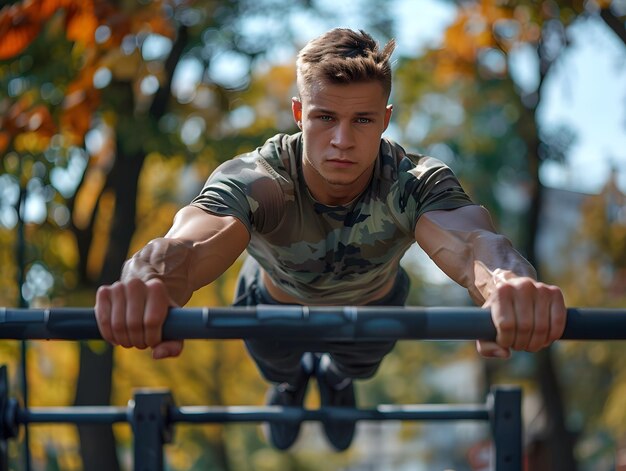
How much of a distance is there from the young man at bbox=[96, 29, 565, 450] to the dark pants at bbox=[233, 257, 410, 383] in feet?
1.22

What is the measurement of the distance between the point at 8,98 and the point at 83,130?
46.1 inches

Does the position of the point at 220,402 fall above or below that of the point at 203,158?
Result: below

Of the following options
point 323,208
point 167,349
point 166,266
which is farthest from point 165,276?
point 323,208

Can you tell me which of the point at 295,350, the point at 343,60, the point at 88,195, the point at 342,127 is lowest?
the point at 88,195

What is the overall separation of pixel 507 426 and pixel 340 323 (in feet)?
4.94

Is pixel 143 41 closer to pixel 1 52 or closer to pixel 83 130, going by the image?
pixel 83 130

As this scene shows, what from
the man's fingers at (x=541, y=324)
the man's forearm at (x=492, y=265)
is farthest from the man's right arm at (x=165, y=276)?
the man's fingers at (x=541, y=324)

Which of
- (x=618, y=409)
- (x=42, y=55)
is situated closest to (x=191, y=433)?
(x=618, y=409)

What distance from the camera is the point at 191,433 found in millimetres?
16328

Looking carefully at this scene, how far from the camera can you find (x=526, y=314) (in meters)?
1.98

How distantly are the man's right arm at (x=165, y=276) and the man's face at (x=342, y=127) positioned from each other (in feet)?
1.02

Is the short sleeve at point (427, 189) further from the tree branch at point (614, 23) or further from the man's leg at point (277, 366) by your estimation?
the tree branch at point (614, 23)

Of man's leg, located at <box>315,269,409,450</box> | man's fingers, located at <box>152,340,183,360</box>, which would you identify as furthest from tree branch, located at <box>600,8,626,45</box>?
man's fingers, located at <box>152,340,183,360</box>

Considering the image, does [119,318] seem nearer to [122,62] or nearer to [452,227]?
[452,227]
